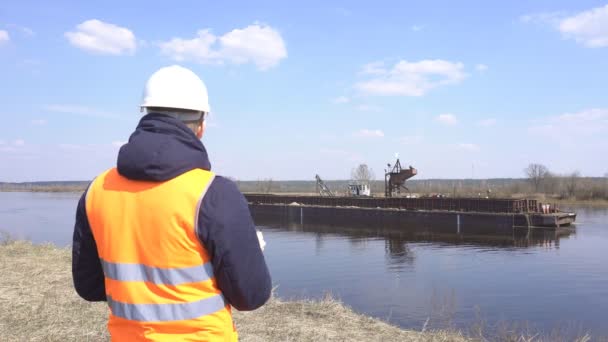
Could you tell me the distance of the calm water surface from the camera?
12.9 meters

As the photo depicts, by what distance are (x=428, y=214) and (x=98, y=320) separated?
35.7m

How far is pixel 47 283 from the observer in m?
7.98

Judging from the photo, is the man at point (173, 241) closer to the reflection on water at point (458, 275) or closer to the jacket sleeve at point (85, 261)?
the jacket sleeve at point (85, 261)

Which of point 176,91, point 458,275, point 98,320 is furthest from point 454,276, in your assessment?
point 176,91

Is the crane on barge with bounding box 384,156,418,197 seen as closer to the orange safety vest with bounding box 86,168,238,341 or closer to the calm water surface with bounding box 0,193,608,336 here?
the calm water surface with bounding box 0,193,608,336

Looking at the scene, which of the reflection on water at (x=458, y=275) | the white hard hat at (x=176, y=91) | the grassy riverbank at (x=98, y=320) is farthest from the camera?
the reflection on water at (x=458, y=275)

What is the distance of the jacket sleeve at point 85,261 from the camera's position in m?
2.03

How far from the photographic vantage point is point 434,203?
41.6 meters

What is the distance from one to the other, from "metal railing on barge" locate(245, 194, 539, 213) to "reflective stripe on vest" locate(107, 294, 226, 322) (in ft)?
Result: 125

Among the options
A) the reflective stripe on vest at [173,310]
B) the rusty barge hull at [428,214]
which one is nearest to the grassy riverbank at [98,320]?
the reflective stripe on vest at [173,310]

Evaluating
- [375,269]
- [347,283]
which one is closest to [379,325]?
[347,283]

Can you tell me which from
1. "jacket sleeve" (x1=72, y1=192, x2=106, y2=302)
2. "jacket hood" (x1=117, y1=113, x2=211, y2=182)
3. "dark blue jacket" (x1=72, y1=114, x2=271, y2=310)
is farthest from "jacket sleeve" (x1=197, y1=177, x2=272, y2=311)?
"jacket sleeve" (x1=72, y1=192, x2=106, y2=302)

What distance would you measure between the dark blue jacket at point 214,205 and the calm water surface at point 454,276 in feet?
23.7

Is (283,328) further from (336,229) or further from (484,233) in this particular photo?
(336,229)
